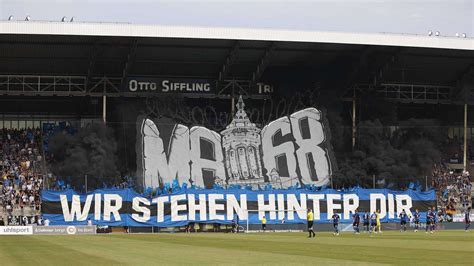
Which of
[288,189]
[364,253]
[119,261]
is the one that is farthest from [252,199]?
[119,261]

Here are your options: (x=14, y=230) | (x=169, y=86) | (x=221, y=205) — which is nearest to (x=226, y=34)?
(x=169, y=86)

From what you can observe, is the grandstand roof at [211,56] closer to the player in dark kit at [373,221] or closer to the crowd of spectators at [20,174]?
the crowd of spectators at [20,174]

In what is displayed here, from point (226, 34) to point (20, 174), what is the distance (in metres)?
19.5

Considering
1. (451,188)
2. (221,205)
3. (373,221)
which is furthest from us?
(451,188)

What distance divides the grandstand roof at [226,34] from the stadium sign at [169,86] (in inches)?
323

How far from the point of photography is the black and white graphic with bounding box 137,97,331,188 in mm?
73188

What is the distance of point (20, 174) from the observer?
2842 inches

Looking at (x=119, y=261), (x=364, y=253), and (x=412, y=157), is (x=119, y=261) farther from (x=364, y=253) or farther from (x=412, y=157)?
(x=412, y=157)

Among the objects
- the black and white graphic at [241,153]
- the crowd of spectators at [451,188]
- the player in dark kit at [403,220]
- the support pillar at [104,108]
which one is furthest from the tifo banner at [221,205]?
the support pillar at [104,108]

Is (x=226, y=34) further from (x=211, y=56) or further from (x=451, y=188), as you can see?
(x=451, y=188)

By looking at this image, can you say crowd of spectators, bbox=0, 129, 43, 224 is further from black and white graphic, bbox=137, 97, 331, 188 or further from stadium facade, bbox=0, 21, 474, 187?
black and white graphic, bbox=137, 97, 331, 188

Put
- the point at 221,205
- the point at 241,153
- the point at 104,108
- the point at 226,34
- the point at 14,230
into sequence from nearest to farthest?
1. the point at 14,230
2. the point at 221,205
3. the point at 226,34
4. the point at 104,108
5. the point at 241,153

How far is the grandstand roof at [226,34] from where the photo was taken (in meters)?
67.6

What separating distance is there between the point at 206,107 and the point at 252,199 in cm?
1281
